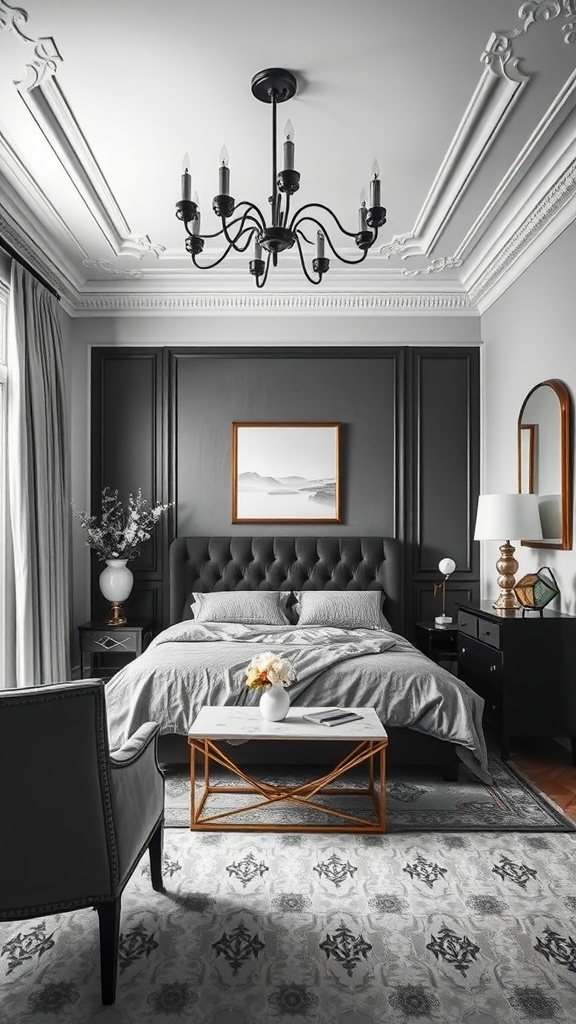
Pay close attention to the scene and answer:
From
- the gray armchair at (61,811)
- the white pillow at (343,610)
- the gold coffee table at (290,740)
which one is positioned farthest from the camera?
the white pillow at (343,610)

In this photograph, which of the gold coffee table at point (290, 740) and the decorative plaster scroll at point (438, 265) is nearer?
the gold coffee table at point (290, 740)

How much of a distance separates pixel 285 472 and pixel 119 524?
1432 mm

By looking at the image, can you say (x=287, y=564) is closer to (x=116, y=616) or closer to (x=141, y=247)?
(x=116, y=616)

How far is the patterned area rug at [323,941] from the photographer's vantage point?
2016mm

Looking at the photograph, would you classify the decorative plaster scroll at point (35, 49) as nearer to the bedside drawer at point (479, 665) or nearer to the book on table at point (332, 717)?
the book on table at point (332, 717)

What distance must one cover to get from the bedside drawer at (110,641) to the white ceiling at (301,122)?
272 cm

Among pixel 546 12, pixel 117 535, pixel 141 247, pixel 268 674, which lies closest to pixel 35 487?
pixel 117 535

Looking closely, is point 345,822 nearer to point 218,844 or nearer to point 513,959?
point 218,844

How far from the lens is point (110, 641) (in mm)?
5539

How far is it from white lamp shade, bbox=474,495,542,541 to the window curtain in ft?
9.54

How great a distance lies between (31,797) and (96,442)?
436 centimetres

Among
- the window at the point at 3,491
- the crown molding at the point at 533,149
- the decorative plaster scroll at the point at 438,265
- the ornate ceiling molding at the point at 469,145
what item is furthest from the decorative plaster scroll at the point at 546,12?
the window at the point at 3,491

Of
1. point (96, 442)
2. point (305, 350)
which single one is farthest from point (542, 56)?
point (96, 442)

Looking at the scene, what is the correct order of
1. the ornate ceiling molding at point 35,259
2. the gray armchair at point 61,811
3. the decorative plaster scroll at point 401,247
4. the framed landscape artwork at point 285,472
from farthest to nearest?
1. the framed landscape artwork at point 285,472
2. the decorative plaster scroll at point 401,247
3. the ornate ceiling molding at point 35,259
4. the gray armchair at point 61,811
